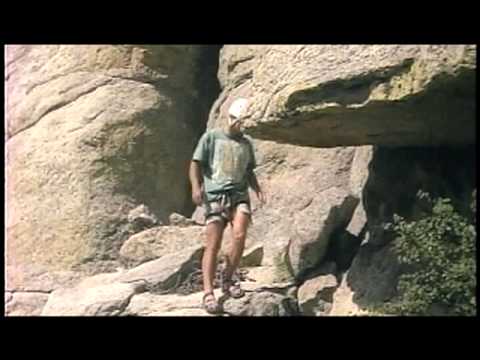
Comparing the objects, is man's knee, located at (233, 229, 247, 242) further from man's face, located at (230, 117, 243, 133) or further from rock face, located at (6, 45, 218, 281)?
rock face, located at (6, 45, 218, 281)

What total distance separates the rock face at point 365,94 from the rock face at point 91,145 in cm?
329

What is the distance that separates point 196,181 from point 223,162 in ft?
0.93

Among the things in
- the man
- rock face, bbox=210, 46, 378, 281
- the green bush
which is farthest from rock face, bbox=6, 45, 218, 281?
the green bush

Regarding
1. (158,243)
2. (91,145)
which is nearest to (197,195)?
(158,243)

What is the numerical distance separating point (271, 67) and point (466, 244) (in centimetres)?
221

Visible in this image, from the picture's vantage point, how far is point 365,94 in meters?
8.47

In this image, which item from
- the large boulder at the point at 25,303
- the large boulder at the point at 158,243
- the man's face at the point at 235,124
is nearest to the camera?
the man's face at the point at 235,124

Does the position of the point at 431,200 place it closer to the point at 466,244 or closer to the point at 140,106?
the point at 466,244

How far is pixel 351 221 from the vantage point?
1062 cm

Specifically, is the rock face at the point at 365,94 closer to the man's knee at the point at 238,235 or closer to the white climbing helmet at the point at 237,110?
the white climbing helmet at the point at 237,110

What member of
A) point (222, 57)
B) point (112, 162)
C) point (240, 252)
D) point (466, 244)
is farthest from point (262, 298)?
point (222, 57)

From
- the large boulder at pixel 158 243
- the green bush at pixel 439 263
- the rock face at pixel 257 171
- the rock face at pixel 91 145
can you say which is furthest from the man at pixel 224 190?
the rock face at pixel 91 145

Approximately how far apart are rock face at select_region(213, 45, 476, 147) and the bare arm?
0.82 metres

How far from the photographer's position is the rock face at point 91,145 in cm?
1224
